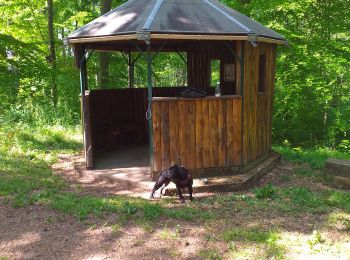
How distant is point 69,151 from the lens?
9945mm

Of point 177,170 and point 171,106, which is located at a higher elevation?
point 171,106

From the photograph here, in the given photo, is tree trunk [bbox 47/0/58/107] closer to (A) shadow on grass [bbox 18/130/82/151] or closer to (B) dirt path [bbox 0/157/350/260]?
(A) shadow on grass [bbox 18/130/82/151]

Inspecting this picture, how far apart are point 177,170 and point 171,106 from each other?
130 centimetres

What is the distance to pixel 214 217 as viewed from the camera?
18.2 feet

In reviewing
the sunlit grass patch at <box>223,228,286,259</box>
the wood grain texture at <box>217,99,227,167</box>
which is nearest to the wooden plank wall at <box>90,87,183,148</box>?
the wood grain texture at <box>217,99,227,167</box>

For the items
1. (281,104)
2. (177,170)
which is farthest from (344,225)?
(281,104)

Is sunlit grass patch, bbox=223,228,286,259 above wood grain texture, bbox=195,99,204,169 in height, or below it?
below

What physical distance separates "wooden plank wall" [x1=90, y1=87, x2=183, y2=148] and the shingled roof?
268 centimetres

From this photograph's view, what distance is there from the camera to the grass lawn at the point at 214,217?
179 inches

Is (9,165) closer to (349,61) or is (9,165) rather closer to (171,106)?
(171,106)

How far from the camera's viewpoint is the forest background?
13180 millimetres

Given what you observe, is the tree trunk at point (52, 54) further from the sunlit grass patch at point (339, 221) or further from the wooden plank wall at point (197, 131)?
the sunlit grass patch at point (339, 221)

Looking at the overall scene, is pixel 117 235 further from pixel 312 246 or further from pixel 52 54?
pixel 52 54

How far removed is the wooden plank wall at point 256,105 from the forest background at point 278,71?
5040 mm
